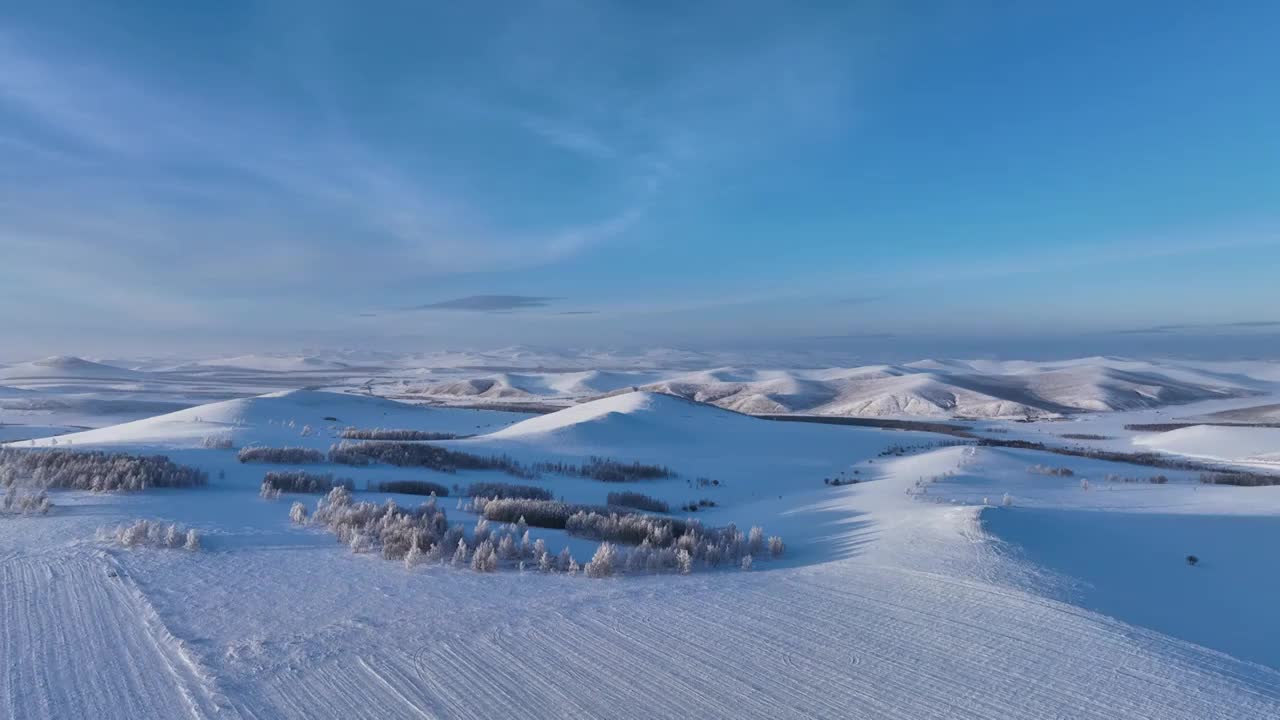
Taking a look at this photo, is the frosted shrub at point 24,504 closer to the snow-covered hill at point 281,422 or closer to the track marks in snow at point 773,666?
the track marks in snow at point 773,666

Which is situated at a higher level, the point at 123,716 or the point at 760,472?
the point at 123,716

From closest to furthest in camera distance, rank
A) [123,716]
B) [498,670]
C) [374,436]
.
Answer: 1. [123,716]
2. [498,670]
3. [374,436]

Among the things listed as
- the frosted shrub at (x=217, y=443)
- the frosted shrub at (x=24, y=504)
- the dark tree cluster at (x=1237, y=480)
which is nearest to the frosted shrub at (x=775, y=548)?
the frosted shrub at (x=24, y=504)

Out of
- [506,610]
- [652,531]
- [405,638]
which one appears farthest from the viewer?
[652,531]

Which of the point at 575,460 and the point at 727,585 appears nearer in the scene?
the point at 727,585

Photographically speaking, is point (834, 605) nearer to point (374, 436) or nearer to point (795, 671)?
point (795, 671)

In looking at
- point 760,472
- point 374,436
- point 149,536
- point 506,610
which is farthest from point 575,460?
point 506,610

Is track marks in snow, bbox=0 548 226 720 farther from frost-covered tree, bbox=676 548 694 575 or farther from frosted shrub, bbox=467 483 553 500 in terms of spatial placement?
frosted shrub, bbox=467 483 553 500
